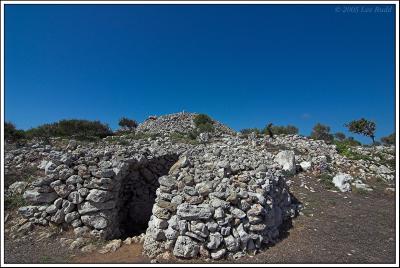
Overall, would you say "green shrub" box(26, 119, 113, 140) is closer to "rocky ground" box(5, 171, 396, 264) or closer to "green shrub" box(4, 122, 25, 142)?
"green shrub" box(4, 122, 25, 142)

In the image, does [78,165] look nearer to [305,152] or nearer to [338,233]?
[338,233]

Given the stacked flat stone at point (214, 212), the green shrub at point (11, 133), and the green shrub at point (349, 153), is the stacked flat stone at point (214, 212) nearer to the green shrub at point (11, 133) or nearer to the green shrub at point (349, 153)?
the green shrub at point (349, 153)

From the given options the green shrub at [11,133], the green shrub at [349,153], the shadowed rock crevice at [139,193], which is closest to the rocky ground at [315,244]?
the shadowed rock crevice at [139,193]

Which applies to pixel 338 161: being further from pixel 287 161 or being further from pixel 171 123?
pixel 171 123

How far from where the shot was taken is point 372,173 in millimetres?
13398

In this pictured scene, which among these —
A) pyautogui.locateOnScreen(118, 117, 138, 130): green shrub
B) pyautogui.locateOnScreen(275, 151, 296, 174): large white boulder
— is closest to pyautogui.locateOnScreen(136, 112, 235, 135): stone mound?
pyautogui.locateOnScreen(118, 117, 138, 130): green shrub

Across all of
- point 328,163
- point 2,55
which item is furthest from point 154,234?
point 328,163

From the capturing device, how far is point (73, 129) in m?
19.7

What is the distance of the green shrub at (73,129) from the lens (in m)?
18.4

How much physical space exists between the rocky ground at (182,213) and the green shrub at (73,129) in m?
6.62

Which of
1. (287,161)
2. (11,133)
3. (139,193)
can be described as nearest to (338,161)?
(287,161)

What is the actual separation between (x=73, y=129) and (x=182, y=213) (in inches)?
606

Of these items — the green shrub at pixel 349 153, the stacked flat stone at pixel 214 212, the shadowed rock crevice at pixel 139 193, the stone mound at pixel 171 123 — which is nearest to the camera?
the stacked flat stone at pixel 214 212

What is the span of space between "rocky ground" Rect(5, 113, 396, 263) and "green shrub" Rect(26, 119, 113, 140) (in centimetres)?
662
